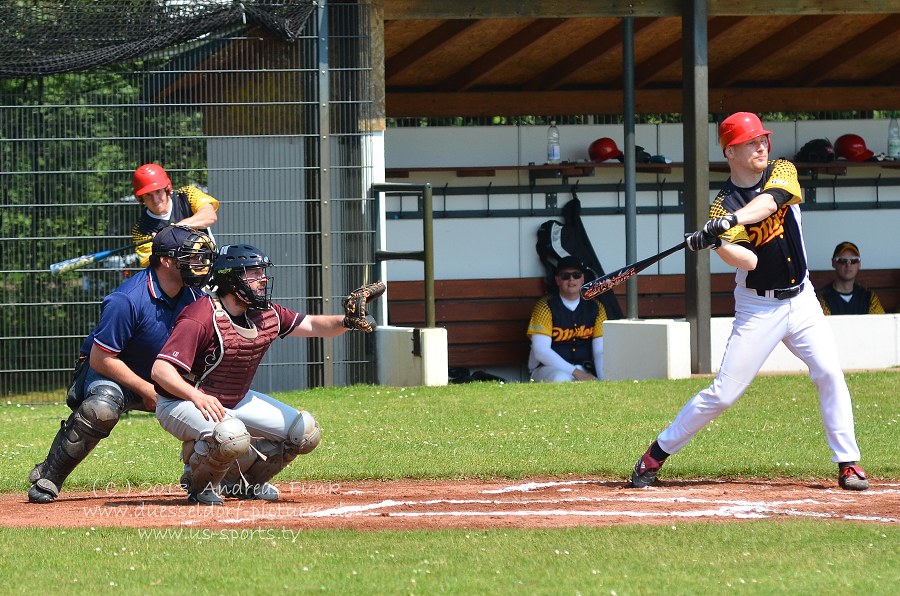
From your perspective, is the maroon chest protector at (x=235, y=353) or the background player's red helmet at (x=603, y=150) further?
the background player's red helmet at (x=603, y=150)

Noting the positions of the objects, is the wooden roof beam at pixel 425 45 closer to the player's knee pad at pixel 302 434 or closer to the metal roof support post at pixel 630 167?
the metal roof support post at pixel 630 167

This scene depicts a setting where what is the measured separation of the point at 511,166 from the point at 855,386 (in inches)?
188

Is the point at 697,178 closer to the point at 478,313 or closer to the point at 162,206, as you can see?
the point at 478,313

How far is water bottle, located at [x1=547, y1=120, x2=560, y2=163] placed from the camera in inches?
554

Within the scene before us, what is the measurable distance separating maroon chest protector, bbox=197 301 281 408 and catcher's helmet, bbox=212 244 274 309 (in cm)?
11

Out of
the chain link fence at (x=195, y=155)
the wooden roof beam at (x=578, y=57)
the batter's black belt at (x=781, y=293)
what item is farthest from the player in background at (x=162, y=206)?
the wooden roof beam at (x=578, y=57)

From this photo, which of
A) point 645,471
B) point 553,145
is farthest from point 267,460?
point 553,145

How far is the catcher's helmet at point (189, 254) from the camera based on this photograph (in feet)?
20.8

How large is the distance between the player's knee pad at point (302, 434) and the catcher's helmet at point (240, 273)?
60cm

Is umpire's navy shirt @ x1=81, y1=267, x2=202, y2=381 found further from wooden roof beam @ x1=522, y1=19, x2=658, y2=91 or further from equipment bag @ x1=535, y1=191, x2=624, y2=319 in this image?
wooden roof beam @ x1=522, y1=19, x2=658, y2=91

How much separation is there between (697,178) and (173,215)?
466 cm

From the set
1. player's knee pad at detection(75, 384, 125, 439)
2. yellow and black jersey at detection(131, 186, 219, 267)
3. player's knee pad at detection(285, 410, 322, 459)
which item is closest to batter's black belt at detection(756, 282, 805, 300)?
player's knee pad at detection(285, 410, 322, 459)

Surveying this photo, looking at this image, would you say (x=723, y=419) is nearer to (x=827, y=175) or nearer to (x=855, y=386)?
(x=855, y=386)

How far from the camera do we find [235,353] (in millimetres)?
6141
